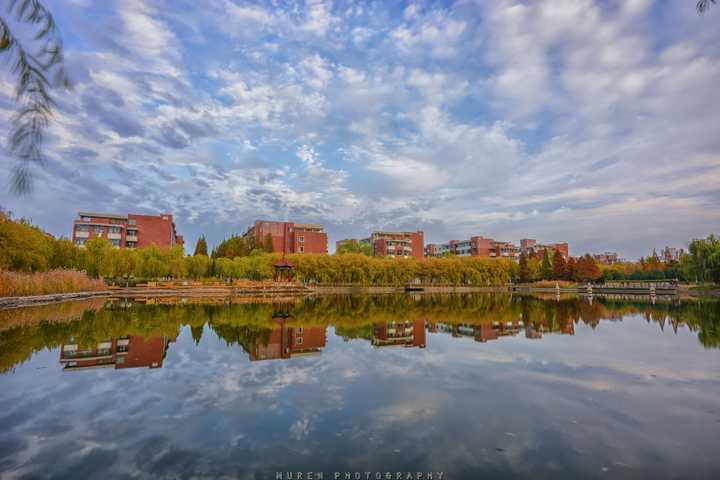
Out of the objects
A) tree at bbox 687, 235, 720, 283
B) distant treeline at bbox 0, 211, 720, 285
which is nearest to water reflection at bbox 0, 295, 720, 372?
distant treeline at bbox 0, 211, 720, 285

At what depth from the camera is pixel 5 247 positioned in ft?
74.0

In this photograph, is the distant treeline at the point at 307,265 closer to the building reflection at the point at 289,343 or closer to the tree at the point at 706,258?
the tree at the point at 706,258

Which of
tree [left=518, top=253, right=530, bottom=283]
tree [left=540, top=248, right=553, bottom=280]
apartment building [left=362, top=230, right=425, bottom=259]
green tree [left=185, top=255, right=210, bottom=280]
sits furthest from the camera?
apartment building [left=362, top=230, right=425, bottom=259]

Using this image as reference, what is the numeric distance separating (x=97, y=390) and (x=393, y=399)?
4.96 meters

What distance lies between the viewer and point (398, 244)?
270 feet

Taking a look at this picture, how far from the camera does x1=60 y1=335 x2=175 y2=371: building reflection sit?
8.70 metres

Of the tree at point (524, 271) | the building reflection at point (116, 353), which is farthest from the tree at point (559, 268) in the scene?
the building reflection at point (116, 353)

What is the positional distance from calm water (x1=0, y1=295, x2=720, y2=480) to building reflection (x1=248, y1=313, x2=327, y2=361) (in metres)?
0.15

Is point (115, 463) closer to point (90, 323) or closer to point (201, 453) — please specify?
point (201, 453)

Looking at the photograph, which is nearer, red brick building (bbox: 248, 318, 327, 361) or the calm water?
the calm water

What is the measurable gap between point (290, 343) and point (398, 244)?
233ft

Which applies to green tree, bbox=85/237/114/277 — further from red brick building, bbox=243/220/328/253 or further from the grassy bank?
red brick building, bbox=243/220/328/253

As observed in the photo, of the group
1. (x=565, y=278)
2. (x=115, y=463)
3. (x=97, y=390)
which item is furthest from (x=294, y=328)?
(x=565, y=278)

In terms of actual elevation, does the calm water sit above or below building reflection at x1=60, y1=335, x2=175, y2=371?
below
